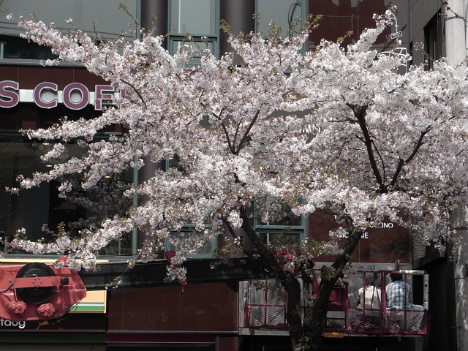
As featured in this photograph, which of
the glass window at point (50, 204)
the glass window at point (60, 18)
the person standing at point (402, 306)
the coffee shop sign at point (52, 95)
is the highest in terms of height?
the glass window at point (60, 18)

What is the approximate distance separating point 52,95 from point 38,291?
6.15 m

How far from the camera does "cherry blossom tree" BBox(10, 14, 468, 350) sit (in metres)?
12.3

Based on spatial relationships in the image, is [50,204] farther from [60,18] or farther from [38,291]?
[38,291]

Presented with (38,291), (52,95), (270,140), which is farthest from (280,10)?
(38,291)

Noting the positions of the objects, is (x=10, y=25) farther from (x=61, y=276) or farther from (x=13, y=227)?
(x=61, y=276)

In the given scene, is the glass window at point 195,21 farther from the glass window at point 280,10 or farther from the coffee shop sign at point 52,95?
the coffee shop sign at point 52,95

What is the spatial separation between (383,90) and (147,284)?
4.85 m

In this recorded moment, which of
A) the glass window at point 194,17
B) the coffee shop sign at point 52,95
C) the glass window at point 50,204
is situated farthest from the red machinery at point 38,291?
the glass window at point 194,17

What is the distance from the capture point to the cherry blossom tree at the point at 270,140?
1229cm

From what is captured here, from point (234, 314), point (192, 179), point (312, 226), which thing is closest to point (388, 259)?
point (312, 226)

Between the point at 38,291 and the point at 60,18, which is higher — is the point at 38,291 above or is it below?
below

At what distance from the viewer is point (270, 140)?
13.7 meters

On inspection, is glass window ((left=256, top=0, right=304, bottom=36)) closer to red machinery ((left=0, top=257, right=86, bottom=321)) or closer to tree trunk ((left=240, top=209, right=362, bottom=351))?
tree trunk ((left=240, top=209, right=362, bottom=351))

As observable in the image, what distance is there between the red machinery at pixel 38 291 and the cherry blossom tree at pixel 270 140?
0.38 meters
